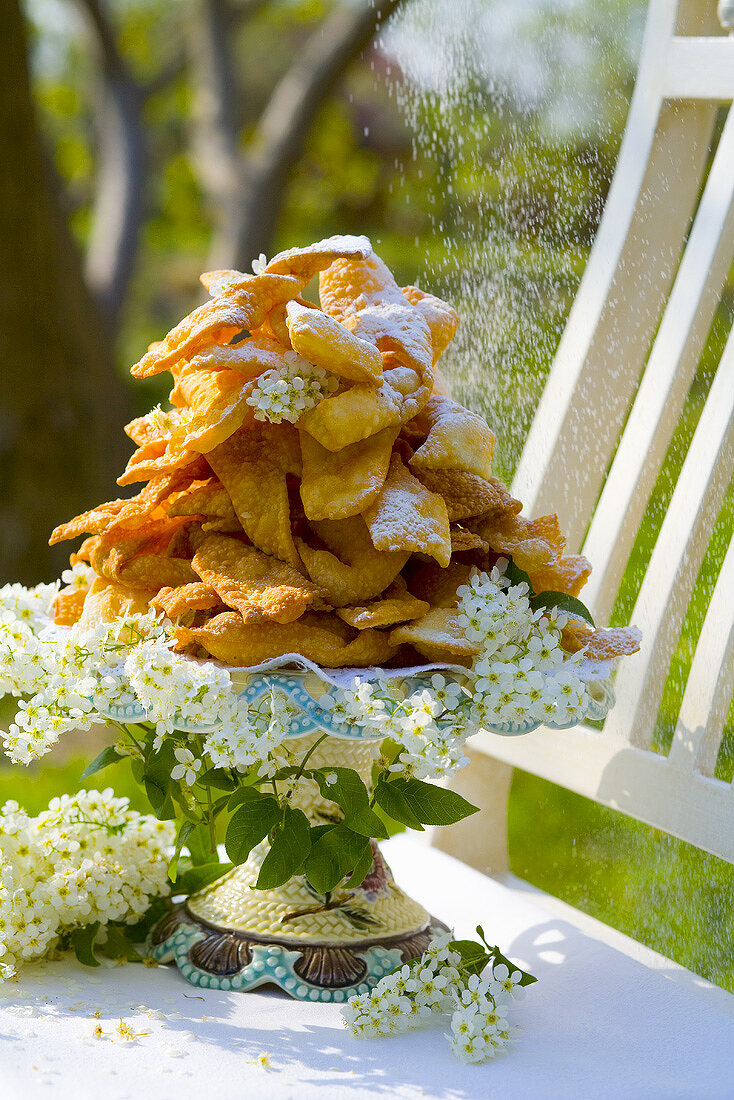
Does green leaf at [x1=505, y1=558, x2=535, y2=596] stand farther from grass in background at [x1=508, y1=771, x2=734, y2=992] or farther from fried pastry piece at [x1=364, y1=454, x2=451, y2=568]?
grass in background at [x1=508, y1=771, x2=734, y2=992]

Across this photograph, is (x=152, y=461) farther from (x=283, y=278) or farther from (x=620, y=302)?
(x=620, y=302)

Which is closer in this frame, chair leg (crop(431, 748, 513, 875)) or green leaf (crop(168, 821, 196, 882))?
green leaf (crop(168, 821, 196, 882))

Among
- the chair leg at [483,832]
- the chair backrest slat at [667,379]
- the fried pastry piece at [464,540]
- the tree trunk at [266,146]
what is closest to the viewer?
the fried pastry piece at [464,540]

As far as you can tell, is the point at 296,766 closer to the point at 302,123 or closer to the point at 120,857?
the point at 120,857

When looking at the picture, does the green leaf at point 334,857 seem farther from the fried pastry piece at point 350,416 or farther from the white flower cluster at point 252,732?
the fried pastry piece at point 350,416

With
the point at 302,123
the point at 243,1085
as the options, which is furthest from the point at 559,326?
the point at 302,123

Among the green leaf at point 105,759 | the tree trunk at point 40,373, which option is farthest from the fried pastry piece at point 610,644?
the tree trunk at point 40,373

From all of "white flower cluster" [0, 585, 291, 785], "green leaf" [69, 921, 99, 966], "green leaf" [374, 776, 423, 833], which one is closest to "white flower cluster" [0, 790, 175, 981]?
"green leaf" [69, 921, 99, 966]
